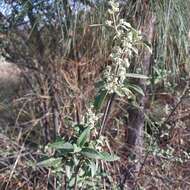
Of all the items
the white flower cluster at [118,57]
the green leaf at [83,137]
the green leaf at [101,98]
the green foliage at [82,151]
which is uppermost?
the white flower cluster at [118,57]

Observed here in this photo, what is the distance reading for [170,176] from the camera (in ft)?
6.44

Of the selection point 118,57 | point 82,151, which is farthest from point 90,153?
point 118,57

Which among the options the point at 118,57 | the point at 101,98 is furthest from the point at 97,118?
the point at 118,57

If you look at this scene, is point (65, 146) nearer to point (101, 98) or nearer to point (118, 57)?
point (101, 98)

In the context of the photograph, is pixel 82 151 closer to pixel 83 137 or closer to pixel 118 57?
pixel 83 137

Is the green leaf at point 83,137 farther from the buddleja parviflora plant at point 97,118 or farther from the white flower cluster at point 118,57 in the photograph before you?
the white flower cluster at point 118,57

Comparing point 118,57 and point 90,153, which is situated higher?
point 118,57

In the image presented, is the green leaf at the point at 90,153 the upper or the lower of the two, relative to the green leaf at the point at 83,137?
lower

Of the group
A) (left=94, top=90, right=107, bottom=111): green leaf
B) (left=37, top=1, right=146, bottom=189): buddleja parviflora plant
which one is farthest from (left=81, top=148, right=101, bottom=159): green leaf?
(left=94, top=90, right=107, bottom=111): green leaf

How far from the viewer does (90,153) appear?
45.1 inches

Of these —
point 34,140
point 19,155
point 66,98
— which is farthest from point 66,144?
→ point 34,140

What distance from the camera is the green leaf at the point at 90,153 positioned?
1138mm

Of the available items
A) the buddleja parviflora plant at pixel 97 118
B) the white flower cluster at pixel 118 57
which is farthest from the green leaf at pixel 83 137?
the white flower cluster at pixel 118 57

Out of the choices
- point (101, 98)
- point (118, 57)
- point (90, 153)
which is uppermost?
point (118, 57)
